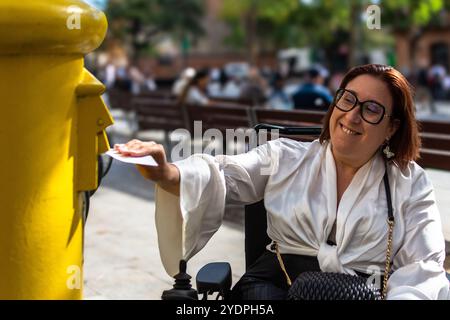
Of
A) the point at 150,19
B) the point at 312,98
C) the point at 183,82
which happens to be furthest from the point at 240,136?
the point at 150,19

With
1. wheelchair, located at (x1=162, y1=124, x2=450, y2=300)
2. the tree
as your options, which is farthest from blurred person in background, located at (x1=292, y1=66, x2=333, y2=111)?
the tree

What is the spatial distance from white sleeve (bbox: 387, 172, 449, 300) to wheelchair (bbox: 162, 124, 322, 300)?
0.58 metres

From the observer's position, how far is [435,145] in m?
5.67

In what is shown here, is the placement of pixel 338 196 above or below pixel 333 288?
above

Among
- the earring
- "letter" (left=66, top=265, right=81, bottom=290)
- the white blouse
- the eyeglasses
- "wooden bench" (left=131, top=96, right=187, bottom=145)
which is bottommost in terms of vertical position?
"wooden bench" (left=131, top=96, right=187, bottom=145)

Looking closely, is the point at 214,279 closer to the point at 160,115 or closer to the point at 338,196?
the point at 338,196

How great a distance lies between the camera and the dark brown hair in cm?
262

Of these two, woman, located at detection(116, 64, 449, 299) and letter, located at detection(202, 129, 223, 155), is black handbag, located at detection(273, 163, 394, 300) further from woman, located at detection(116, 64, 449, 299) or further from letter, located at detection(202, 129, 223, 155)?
letter, located at detection(202, 129, 223, 155)

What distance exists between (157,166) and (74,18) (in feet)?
2.02

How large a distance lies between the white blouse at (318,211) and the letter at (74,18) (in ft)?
1.93

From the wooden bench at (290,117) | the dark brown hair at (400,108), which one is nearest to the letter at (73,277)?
the dark brown hair at (400,108)

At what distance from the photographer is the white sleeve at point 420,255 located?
238cm

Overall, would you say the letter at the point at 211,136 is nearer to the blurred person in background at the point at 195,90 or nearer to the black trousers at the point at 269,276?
the black trousers at the point at 269,276
